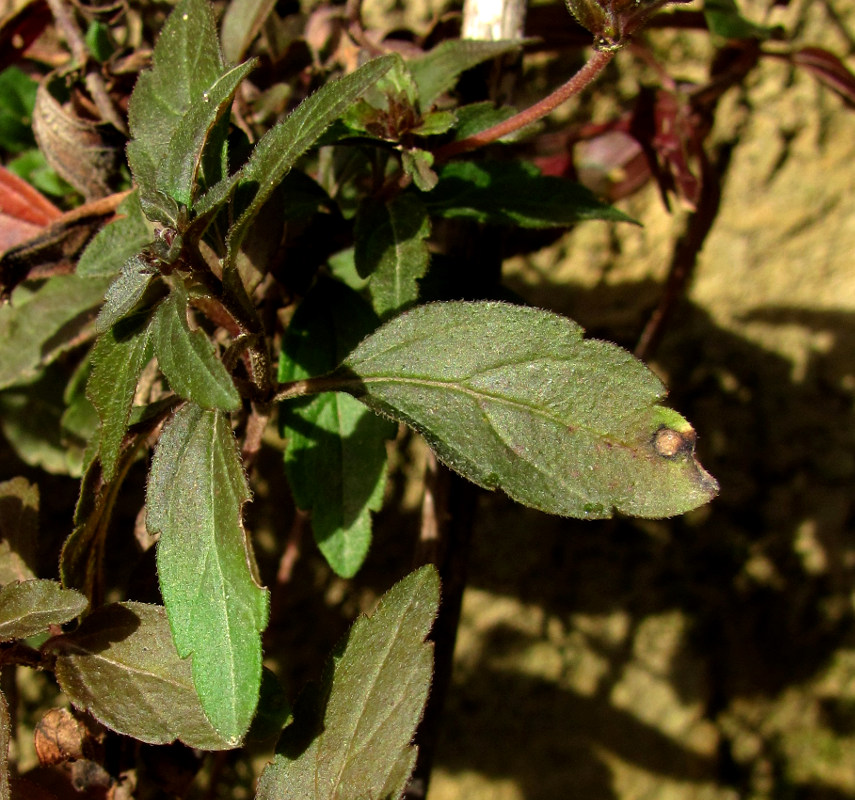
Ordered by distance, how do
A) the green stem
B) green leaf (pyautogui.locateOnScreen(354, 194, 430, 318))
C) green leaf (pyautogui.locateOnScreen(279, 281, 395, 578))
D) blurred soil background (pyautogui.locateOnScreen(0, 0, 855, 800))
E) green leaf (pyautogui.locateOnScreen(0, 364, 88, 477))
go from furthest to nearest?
blurred soil background (pyautogui.locateOnScreen(0, 0, 855, 800)) → green leaf (pyautogui.locateOnScreen(0, 364, 88, 477)) → green leaf (pyautogui.locateOnScreen(279, 281, 395, 578)) → green leaf (pyautogui.locateOnScreen(354, 194, 430, 318)) → the green stem

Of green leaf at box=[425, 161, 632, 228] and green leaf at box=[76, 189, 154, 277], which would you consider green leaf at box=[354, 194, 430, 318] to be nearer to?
green leaf at box=[425, 161, 632, 228]

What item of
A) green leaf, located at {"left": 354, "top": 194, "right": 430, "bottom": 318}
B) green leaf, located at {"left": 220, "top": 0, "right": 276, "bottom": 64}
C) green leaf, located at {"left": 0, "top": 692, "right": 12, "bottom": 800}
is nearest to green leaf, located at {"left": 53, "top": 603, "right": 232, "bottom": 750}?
green leaf, located at {"left": 0, "top": 692, "right": 12, "bottom": 800}

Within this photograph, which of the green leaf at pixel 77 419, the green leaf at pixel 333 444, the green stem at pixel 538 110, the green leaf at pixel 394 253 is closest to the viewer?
the green stem at pixel 538 110

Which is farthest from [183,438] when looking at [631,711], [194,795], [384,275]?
[631,711]

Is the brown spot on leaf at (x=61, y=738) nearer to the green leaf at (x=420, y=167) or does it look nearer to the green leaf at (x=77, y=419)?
the green leaf at (x=77, y=419)

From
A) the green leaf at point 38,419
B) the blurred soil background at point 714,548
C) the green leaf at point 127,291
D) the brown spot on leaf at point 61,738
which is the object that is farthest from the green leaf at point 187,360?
the blurred soil background at point 714,548

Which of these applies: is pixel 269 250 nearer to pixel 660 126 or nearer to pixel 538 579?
pixel 660 126
